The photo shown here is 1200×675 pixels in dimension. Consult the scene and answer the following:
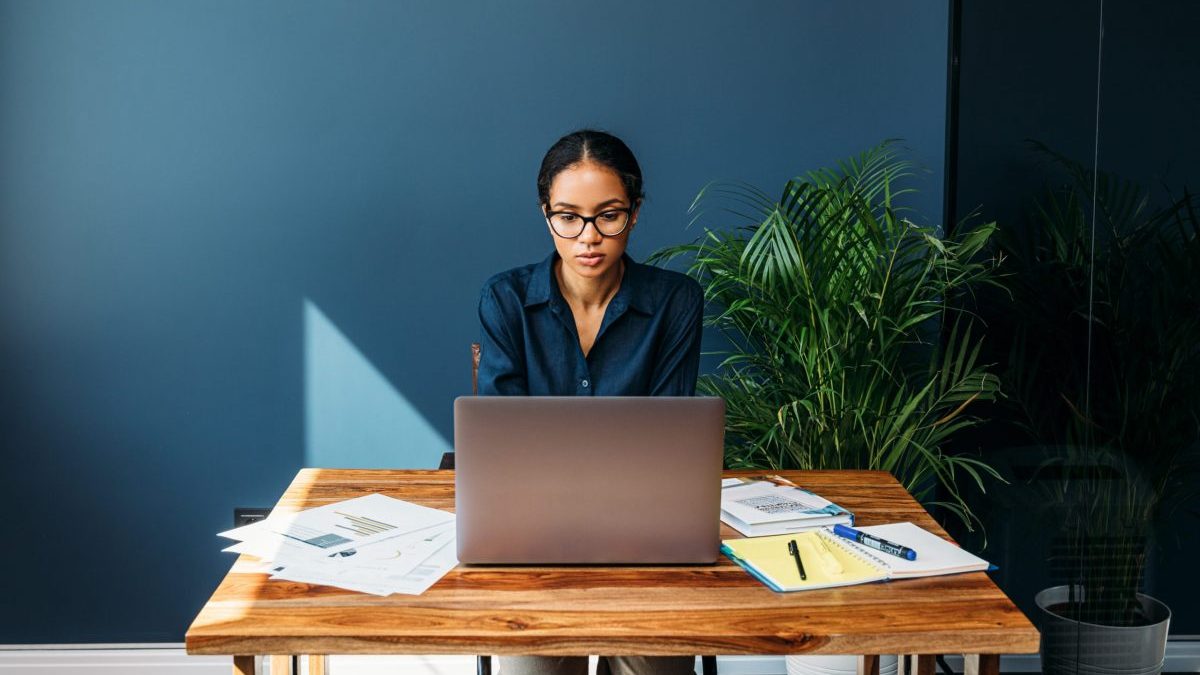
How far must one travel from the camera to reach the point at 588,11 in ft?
10.1

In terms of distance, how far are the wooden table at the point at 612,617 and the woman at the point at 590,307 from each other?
0.70 metres

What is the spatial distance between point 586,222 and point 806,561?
83 centimetres

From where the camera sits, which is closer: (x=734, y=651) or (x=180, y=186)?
(x=734, y=651)

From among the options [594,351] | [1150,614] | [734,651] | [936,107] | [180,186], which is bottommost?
[1150,614]

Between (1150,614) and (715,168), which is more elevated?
(715,168)

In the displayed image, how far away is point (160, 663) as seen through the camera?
10.4ft

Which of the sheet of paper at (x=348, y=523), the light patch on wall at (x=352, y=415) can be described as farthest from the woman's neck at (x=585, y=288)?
the light patch on wall at (x=352, y=415)

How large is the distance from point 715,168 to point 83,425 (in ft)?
6.50

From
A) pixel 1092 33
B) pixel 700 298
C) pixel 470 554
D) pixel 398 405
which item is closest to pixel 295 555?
pixel 470 554

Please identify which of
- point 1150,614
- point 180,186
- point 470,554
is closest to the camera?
point 470,554

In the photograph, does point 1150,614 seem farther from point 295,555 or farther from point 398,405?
point 398,405

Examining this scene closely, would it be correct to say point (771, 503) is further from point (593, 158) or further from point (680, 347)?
point (593, 158)

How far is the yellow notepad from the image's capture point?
1526 millimetres


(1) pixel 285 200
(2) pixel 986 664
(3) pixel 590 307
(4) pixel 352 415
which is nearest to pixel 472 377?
(4) pixel 352 415
